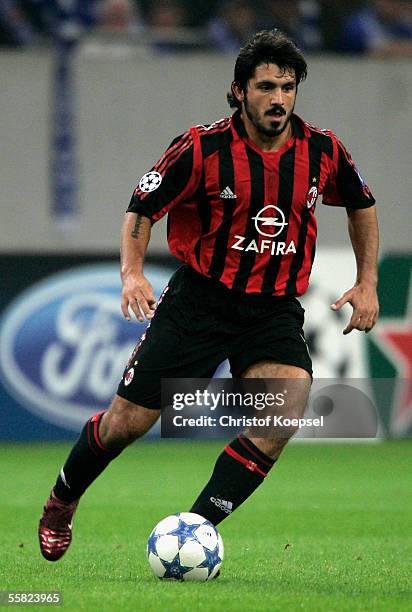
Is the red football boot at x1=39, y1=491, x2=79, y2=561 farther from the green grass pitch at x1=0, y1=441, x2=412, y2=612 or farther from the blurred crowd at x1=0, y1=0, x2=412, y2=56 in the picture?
the blurred crowd at x1=0, y1=0, x2=412, y2=56

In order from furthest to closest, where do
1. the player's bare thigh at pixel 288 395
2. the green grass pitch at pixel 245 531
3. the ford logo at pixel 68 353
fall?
the ford logo at pixel 68 353 → the player's bare thigh at pixel 288 395 → the green grass pitch at pixel 245 531

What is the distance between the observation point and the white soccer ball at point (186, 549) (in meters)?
4.85

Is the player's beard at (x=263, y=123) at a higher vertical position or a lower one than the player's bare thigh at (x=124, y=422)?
higher

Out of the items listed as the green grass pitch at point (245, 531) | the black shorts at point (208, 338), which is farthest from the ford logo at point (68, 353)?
the black shorts at point (208, 338)

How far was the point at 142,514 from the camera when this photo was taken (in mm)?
7359

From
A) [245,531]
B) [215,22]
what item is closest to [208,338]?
[245,531]

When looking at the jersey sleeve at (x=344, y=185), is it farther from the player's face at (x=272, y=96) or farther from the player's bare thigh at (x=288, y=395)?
the player's bare thigh at (x=288, y=395)

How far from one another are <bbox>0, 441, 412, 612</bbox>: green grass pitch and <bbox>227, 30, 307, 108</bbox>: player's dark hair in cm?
188

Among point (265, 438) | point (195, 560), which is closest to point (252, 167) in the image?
point (265, 438)

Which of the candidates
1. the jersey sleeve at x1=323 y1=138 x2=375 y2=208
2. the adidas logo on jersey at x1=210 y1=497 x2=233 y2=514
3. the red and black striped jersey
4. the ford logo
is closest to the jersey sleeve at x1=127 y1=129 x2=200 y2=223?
the red and black striped jersey

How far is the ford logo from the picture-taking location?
11.0 m

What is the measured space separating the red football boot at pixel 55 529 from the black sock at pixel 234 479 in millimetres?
629

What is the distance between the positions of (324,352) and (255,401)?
6324 millimetres

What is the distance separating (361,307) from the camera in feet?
17.1
